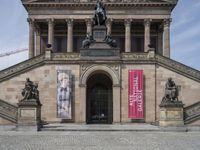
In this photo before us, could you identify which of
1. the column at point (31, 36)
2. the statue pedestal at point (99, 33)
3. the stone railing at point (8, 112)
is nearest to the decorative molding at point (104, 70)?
the statue pedestal at point (99, 33)

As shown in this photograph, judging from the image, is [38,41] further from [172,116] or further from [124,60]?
[172,116]

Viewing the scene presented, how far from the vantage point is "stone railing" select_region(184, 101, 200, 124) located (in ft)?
109

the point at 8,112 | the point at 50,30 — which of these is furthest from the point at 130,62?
the point at 50,30

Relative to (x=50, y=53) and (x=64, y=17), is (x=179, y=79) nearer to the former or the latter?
(x=50, y=53)

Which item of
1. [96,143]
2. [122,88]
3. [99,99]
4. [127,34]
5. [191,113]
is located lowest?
[96,143]

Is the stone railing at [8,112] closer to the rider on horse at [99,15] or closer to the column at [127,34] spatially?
the rider on horse at [99,15]

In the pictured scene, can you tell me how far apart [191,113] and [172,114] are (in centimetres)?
384

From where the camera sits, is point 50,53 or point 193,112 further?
point 50,53

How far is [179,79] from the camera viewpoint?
1631 inches

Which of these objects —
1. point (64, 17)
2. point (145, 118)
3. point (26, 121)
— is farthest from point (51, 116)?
point (64, 17)

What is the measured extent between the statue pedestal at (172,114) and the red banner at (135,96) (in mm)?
9434

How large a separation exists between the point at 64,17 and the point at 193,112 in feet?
122

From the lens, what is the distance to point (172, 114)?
30828 millimetres

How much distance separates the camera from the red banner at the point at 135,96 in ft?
133
